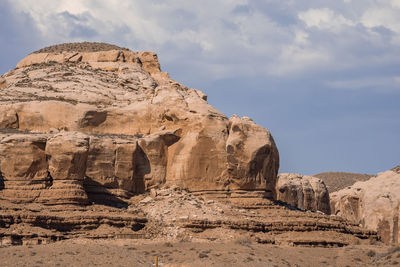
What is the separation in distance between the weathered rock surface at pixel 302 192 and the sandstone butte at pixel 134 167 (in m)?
16.9

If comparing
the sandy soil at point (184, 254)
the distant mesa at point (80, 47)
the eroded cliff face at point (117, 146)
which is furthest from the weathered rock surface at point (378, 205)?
the distant mesa at point (80, 47)

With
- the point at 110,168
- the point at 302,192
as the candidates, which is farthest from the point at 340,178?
the point at 110,168

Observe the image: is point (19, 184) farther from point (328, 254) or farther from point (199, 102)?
point (328, 254)

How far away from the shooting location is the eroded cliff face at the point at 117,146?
1507 inches

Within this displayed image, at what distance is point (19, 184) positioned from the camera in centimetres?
3809

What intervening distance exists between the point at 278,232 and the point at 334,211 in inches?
1139

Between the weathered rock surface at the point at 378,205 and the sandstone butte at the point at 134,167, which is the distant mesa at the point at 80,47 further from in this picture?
the weathered rock surface at the point at 378,205

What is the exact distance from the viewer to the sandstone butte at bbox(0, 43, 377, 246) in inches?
1476

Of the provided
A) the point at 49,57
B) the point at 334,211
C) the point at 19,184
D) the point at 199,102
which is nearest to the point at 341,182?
the point at 334,211

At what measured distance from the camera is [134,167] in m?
42.2

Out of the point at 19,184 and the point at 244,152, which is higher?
the point at 244,152

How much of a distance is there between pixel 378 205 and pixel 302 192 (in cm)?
952

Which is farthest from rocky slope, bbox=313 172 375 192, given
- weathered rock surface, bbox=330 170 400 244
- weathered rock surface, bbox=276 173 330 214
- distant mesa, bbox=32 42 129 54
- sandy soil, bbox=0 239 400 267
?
sandy soil, bbox=0 239 400 267

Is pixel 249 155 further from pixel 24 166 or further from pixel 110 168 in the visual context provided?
pixel 24 166
